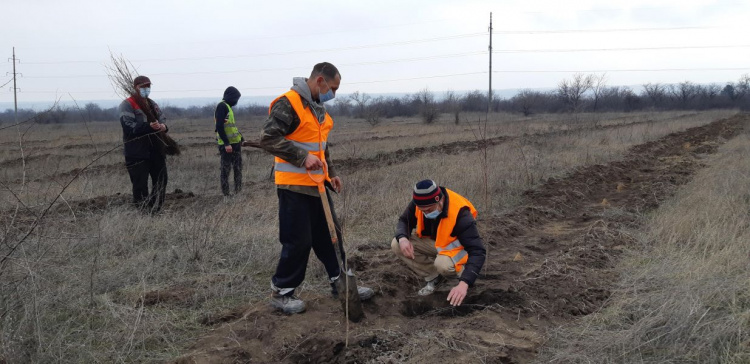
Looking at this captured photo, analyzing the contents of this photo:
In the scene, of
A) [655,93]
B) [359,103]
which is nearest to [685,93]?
[655,93]

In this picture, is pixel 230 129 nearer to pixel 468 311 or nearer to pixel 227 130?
pixel 227 130

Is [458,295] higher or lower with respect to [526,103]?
lower

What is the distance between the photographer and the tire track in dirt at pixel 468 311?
3178 millimetres

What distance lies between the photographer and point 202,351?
3.14 meters

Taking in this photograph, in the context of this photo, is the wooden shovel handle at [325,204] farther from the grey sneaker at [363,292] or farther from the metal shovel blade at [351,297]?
the grey sneaker at [363,292]

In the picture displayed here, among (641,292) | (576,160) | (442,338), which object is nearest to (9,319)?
(442,338)

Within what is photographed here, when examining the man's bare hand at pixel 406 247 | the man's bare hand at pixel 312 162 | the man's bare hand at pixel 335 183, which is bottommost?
the man's bare hand at pixel 406 247

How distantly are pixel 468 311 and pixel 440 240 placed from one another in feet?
1.86

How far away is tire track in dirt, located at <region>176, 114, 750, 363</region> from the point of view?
3.18 m

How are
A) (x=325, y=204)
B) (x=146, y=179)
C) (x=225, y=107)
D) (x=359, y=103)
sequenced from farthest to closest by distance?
(x=359, y=103) < (x=225, y=107) < (x=146, y=179) < (x=325, y=204)

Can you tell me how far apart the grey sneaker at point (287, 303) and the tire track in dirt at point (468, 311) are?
0.20 feet

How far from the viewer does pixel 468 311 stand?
155 inches

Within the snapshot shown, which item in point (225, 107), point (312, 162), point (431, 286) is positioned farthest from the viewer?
point (225, 107)

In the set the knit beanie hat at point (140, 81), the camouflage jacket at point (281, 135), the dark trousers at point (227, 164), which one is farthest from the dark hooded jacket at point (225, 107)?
the camouflage jacket at point (281, 135)
